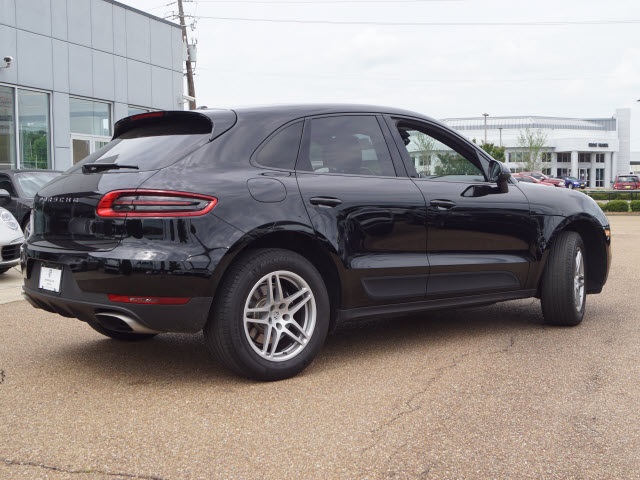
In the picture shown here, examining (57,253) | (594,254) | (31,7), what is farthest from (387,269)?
(31,7)

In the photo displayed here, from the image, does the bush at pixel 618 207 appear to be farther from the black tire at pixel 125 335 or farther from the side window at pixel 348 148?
the black tire at pixel 125 335

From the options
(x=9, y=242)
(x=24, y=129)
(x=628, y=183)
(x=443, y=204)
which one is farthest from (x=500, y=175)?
(x=628, y=183)

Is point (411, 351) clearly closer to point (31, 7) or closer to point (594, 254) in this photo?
point (594, 254)

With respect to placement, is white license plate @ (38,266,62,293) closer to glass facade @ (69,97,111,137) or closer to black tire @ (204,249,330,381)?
→ black tire @ (204,249,330,381)

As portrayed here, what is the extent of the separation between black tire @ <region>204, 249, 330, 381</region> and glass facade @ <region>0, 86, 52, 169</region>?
16938mm

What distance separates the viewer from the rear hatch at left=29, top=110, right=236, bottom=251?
4.04 meters

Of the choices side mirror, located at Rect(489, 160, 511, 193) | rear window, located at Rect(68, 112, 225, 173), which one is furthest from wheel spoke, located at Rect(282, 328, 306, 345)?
side mirror, located at Rect(489, 160, 511, 193)

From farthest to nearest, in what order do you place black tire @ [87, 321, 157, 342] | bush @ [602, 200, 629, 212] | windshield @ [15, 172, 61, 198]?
bush @ [602, 200, 629, 212]
windshield @ [15, 172, 61, 198]
black tire @ [87, 321, 157, 342]

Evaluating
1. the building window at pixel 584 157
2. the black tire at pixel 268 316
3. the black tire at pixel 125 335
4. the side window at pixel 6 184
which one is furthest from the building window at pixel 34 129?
the building window at pixel 584 157

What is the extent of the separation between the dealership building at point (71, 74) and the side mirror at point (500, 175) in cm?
1651

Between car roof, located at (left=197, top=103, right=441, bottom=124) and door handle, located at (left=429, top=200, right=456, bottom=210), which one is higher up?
car roof, located at (left=197, top=103, right=441, bottom=124)

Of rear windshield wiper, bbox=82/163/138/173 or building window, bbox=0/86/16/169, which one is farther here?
building window, bbox=0/86/16/169

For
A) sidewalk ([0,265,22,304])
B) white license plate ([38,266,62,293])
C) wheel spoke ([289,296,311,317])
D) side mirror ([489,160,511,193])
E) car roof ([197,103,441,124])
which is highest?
car roof ([197,103,441,124])

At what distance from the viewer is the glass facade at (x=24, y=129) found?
63.8 ft
